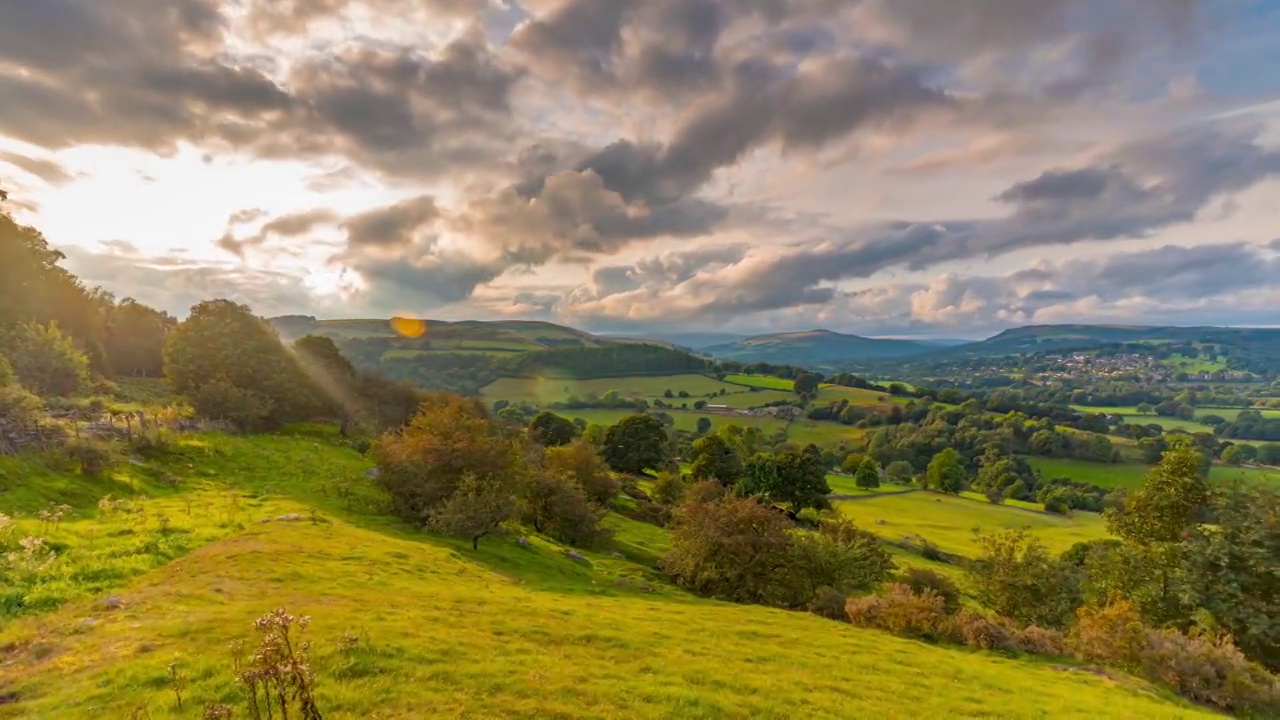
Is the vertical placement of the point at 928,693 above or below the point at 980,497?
above

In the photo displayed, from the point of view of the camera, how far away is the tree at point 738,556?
3844 centimetres

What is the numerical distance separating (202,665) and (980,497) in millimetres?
142965

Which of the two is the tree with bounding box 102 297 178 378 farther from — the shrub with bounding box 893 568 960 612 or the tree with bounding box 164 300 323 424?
the shrub with bounding box 893 568 960 612

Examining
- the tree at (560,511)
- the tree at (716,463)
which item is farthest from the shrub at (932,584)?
the tree at (716,463)

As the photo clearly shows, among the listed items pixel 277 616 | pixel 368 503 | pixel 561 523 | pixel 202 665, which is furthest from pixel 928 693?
pixel 368 503

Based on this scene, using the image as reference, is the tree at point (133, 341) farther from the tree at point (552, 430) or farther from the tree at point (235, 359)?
the tree at point (552, 430)

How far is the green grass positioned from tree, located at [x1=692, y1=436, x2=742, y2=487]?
790 inches

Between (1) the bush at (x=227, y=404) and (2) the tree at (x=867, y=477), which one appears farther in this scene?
(2) the tree at (x=867, y=477)

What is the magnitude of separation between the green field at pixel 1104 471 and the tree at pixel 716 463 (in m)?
92.5

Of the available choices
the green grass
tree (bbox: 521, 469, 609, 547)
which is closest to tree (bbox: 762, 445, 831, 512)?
the green grass

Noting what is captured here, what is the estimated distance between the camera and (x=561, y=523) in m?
48.7

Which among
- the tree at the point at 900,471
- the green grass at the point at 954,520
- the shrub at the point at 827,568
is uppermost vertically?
the shrub at the point at 827,568

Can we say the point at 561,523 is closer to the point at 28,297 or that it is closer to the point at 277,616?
the point at 277,616

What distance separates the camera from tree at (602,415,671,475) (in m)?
101
